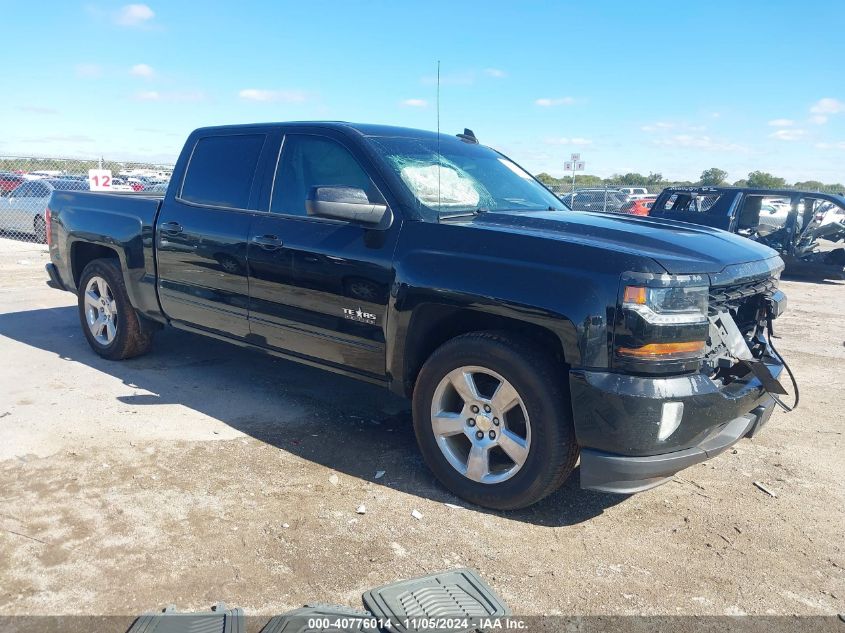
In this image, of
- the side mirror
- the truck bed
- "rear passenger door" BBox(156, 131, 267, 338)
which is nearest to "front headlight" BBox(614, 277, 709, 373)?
the side mirror

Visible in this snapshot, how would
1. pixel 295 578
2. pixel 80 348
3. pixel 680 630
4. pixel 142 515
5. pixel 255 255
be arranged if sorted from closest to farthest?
pixel 680 630 < pixel 295 578 < pixel 142 515 < pixel 255 255 < pixel 80 348

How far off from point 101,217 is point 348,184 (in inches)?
106

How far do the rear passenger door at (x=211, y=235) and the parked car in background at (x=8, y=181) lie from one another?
49.0 feet

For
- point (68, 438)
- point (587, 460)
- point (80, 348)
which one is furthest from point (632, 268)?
point (80, 348)

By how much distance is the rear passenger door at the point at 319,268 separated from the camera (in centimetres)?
388

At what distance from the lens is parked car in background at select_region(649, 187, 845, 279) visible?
11.6 m

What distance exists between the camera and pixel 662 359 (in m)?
3.04

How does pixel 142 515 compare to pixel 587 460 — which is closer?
pixel 587 460

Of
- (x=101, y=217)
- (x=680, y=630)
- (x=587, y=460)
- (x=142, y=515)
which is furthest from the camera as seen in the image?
(x=101, y=217)

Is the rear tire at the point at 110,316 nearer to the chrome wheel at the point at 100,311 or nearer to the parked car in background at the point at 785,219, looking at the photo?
the chrome wheel at the point at 100,311

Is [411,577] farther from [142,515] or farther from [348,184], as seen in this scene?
[348,184]

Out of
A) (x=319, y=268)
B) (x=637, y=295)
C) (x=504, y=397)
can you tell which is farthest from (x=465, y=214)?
(x=637, y=295)

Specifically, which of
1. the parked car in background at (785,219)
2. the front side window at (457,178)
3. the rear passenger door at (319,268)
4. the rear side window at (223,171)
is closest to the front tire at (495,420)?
the rear passenger door at (319,268)

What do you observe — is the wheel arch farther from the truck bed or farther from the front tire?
the truck bed
